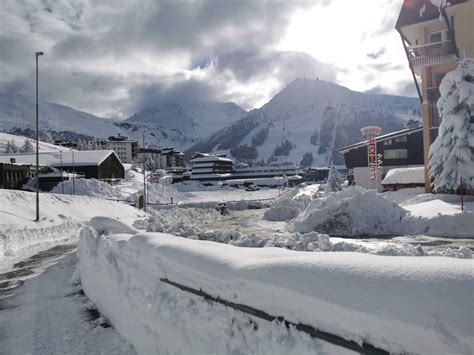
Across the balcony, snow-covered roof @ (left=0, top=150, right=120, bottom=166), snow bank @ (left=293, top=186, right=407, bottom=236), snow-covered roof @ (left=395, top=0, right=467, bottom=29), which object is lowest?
snow bank @ (left=293, top=186, right=407, bottom=236)

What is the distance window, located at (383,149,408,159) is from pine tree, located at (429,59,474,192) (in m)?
30.9

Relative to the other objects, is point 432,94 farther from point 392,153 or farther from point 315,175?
point 315,175

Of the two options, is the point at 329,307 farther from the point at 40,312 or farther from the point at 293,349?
the point at 40,312

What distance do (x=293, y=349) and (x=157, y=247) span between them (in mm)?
3224

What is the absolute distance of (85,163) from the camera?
7206 centimetres

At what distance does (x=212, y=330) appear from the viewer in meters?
4.79

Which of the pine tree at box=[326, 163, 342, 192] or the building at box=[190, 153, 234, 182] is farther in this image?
the building at box=[190, 153, 234, 182]

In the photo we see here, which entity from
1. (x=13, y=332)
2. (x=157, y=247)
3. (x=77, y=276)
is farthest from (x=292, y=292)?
(x=77, y=276)

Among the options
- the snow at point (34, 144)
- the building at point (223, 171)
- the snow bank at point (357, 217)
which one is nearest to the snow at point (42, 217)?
the snow bank at point (357, 217)

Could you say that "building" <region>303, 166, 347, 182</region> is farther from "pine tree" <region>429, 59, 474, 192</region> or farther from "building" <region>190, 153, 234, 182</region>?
"pine tree" <region>429, 59, 474, 192</region>

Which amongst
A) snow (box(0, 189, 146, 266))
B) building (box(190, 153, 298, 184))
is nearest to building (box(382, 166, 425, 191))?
snow (box(0, 189, 146, 266))

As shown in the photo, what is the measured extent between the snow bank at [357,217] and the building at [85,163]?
5888cm

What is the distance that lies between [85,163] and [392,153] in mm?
51201

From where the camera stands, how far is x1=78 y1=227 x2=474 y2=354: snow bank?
299cm
